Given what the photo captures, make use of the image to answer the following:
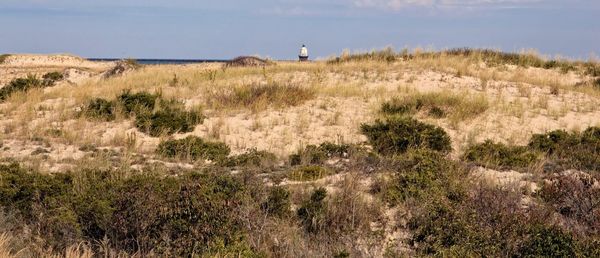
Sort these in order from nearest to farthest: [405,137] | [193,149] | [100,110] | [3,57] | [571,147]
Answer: [193,149] < [571,147] < [405,137] < [100,110] < [3,57]

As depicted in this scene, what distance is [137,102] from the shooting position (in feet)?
52.4

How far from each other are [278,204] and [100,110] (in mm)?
9131

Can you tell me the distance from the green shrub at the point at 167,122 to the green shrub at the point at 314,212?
678cm

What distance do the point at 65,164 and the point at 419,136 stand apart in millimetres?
6742

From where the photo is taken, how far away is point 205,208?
22.6ft

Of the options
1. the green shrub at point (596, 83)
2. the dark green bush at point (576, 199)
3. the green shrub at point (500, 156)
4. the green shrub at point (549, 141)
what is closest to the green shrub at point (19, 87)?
the green shrub at point (500, 156)

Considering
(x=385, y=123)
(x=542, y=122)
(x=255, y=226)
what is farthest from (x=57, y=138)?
(x=542, y=122)

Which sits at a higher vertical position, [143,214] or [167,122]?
[143,214]

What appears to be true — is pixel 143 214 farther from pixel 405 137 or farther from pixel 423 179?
pixel 405 137

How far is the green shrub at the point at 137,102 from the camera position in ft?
51.1

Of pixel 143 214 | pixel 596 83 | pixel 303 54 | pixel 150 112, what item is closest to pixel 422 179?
pixel 143 214

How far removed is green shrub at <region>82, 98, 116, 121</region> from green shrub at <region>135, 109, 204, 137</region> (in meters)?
0.82

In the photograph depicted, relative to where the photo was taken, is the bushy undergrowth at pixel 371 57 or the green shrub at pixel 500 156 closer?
the green shrub at pixel 500 156

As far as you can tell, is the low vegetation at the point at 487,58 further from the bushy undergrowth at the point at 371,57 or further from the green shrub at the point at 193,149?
the green shrub at the point at 193,149
